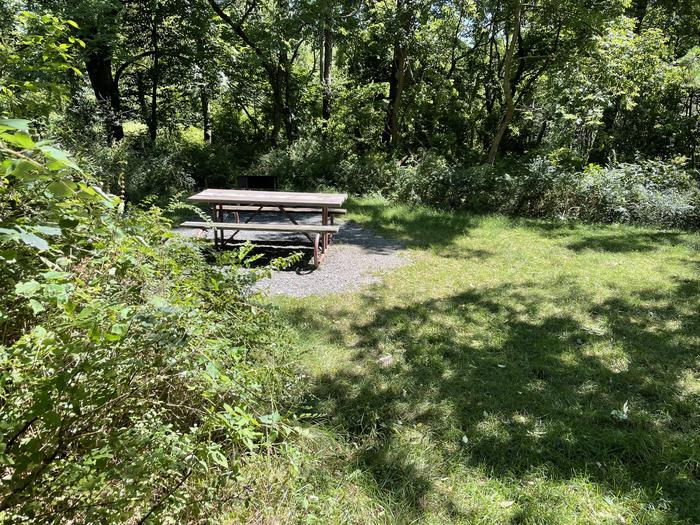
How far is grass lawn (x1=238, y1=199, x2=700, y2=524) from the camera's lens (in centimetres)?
225

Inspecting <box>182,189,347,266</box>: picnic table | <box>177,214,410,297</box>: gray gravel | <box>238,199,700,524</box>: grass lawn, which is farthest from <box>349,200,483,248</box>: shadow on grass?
<box>182,189,347,266</box>: picnic table

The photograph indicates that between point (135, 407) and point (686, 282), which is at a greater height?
point (135, 407)

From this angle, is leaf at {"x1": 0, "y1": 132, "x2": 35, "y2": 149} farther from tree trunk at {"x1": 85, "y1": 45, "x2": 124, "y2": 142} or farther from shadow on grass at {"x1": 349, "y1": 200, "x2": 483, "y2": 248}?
tree trunk at {"x1": 85, "y1": 45, "x2": 124, "y2": 142}

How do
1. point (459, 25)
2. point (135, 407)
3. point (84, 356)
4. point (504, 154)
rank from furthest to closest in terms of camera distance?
point (504, 154) < point (459, 25) < point (135, 407) < point (84, 356)

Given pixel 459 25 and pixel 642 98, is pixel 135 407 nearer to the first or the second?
pixel 459 25

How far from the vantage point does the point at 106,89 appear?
11.8m

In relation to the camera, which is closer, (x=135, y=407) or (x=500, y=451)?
(x=135, y=407)

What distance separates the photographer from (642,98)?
1416 centimetres

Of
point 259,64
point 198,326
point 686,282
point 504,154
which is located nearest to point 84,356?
point 198,326

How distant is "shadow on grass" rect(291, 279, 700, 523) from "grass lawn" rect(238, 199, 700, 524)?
1 centimetres

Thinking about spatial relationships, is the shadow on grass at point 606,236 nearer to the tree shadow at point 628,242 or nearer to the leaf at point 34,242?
the tree shadow at point 628,242

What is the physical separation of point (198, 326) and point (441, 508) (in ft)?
5.25

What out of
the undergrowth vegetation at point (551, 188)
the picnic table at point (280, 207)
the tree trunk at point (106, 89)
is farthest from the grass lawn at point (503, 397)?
the tree trunk at point (106, 89)

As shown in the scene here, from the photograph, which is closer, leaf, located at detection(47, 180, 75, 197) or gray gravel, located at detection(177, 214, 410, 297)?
leaf, located at detection(47, 180, 75, 197)
